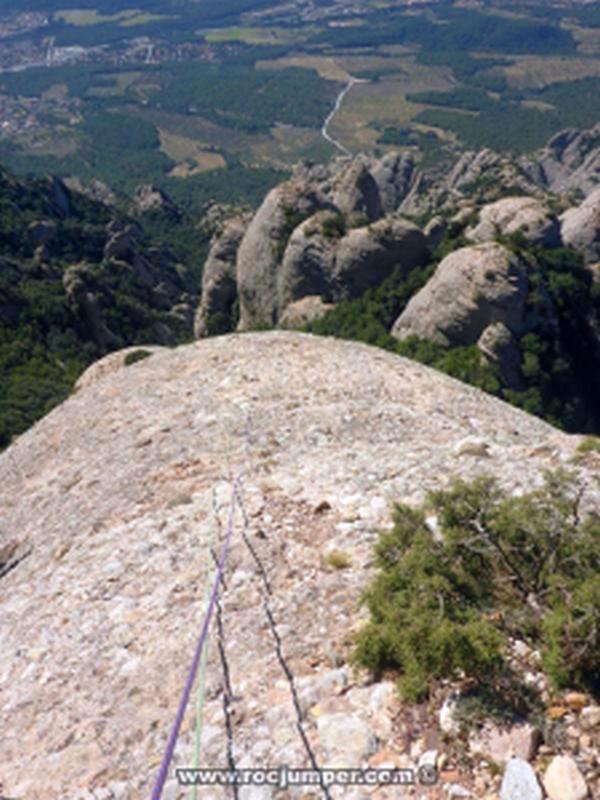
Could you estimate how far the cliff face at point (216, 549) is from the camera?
7.20 metres

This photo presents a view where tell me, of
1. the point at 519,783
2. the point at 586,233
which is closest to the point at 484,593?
the point at 519,783

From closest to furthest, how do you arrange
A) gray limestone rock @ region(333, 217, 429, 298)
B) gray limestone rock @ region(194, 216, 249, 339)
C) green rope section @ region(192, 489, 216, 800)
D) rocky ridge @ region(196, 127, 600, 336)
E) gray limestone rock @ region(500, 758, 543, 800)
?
gray limestone rock @ region(500, 758, 543, 800), green rope section @ region(192, 489, 216, 800), gray limestone rock @ region(333, 217, 429, 298), rocky ridge @ region(196, 127, 600, 336), gray limestone rock @ region(194, 216, 249, 339)

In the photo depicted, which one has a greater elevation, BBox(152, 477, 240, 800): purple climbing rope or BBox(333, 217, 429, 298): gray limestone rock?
BBox(152, 477, 240, 800): purple climbing rope

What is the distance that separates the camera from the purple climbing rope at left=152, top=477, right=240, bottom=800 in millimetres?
6492

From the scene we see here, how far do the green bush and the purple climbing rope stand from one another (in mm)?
2036

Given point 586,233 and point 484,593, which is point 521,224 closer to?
point 586,233

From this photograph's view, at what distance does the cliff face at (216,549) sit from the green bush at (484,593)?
0.66 metres

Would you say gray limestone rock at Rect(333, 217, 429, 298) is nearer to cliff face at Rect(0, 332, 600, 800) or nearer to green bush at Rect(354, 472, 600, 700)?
cliff face at Rect(0, 332, 600, 800)

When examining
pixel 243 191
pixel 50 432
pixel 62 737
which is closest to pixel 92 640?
pixel 62 737

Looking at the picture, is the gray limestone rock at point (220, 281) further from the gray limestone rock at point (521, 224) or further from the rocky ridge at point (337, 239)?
the gray limestone rock at point (521, 224)

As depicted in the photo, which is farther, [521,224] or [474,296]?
[521,224]

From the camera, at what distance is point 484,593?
768cm

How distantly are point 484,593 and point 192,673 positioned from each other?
3683 mm

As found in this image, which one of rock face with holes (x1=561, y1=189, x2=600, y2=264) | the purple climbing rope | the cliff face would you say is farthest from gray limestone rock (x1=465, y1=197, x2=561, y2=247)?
the purple climbing rope
